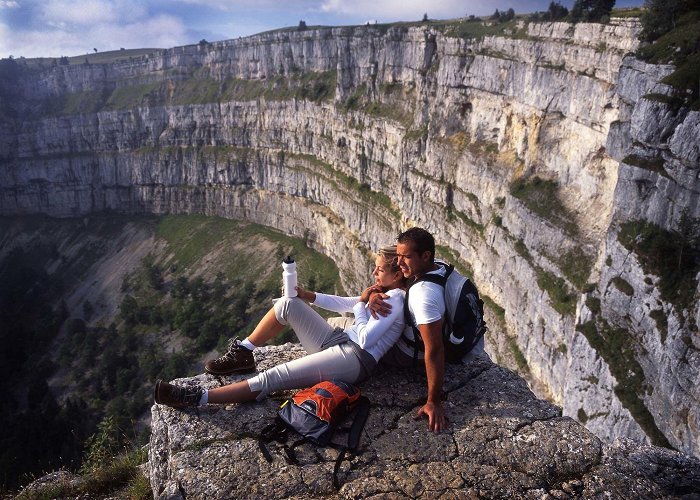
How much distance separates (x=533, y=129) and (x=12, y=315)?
78.5 metres

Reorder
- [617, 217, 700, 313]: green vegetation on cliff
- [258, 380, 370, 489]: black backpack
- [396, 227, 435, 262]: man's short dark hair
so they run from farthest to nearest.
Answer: [617, 217, 700, 313]: green vegetation on cliff < [396, 227, 435, 262]: man's short dark hair < [258, 380, 370, 489]: black backpack

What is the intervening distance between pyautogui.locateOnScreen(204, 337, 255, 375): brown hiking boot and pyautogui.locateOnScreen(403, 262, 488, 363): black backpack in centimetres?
283

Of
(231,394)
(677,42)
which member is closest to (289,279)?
(231,394)

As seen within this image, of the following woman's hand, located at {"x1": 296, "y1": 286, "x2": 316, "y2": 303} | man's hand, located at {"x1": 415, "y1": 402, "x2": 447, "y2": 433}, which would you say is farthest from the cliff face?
woman's hand, located at {"x1": 296, "y1": 286, "x2": 316, "y2": 303}

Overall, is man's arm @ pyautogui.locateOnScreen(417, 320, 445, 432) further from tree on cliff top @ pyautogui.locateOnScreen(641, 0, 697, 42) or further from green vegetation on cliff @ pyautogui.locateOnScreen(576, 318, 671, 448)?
tree on cliff top @ pyautogui.locateOnScreen(641, 0, 697, 42)

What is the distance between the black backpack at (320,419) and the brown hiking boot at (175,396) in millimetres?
1234

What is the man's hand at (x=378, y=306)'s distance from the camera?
7383 millimetres

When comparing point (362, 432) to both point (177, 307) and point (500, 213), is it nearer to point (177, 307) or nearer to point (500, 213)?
point (500, 213)

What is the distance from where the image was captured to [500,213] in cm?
3628

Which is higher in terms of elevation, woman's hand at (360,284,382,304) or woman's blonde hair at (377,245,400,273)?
woman's blonde hair at (377,245,400,273)

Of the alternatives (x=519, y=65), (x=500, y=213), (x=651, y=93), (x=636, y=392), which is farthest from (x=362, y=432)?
(x=519, y=65)

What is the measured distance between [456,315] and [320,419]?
2.52 meters

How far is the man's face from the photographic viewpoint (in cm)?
743

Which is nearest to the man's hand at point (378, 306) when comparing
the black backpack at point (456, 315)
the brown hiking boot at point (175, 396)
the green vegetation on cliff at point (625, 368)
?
the black backpack at point (456, 315)
